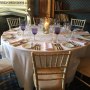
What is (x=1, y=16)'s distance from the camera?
5262 millimetres

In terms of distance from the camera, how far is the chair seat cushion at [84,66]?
2216 mm

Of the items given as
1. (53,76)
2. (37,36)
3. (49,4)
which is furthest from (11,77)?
(49,4)

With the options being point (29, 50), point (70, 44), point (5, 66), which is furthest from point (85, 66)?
point (5, 66)

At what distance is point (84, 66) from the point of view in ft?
7.70

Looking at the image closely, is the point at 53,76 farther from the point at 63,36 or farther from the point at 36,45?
the point at 63,36

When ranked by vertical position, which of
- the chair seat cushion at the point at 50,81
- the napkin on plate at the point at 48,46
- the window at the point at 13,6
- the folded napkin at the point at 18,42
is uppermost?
the window at the point at 13,6

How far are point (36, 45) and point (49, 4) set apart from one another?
2.25 metres

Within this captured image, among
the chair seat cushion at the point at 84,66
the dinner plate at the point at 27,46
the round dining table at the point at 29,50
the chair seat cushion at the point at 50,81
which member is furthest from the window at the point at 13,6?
the chair seat cushion at the point at 50,81

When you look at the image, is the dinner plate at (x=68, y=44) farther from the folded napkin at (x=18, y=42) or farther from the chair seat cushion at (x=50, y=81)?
the folded napkin at (x=18, y=42)

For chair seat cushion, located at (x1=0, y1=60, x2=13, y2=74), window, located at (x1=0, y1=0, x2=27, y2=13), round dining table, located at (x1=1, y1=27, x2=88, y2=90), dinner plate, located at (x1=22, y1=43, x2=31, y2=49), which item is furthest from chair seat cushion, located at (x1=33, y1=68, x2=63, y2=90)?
window, located at (x1=0, y1=0, x2=27, y2=13)

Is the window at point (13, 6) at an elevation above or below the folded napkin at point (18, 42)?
above

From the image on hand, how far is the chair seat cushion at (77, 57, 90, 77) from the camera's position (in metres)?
2.22

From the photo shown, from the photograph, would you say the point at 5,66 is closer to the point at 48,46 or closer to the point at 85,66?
the point at 48,46

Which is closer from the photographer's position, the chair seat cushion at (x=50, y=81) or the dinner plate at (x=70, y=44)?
the chair seat cushion at (x=50, y=81)
